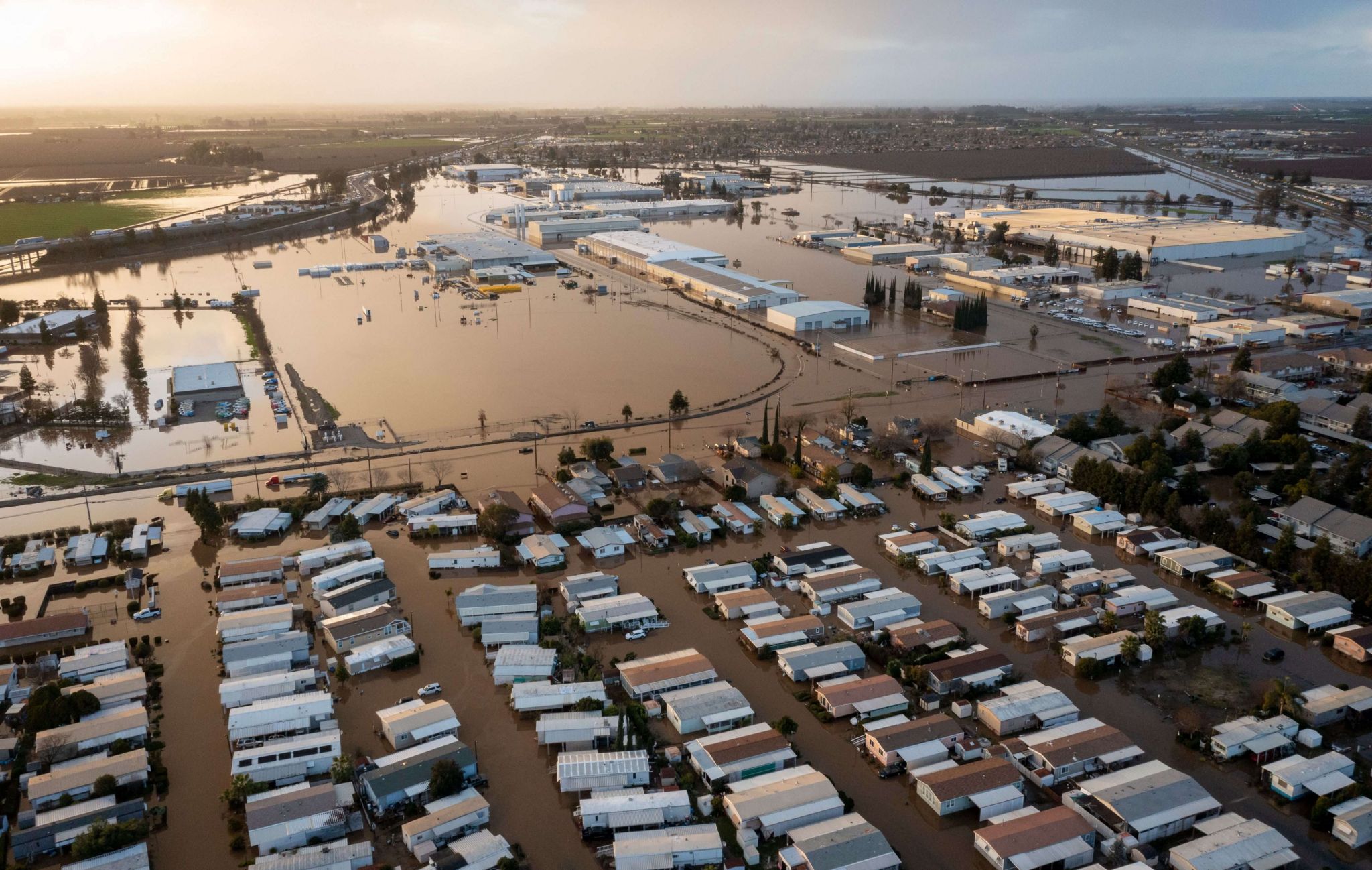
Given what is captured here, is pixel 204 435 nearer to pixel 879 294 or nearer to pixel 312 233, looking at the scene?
pixel 879 294

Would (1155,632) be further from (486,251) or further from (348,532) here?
(486,251)

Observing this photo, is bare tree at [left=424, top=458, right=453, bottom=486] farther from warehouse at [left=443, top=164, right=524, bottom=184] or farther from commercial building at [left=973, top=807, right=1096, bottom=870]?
warehouse at [left=443, top=164, right=524, bottom=184]

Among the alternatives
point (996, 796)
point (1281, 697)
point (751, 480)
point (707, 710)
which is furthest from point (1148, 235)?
point (707, 710)

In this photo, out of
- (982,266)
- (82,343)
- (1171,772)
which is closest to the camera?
(1171,772)

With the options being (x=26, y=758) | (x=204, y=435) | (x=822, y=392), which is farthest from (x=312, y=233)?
(x=26, y=758)

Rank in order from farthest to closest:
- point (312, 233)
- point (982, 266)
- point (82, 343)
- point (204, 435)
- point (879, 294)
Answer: point (312, 233) → point (982, 266) → point (879, 294) → point (82, 343) → point (204, 435)

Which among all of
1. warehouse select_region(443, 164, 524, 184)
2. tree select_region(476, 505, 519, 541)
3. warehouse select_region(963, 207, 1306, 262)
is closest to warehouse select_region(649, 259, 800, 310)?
warehouse select_region(963, 207, 1306, 262)
